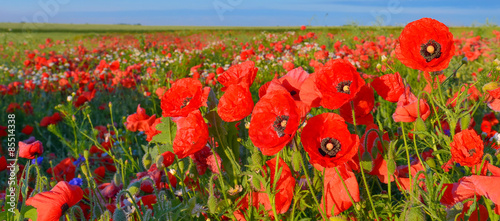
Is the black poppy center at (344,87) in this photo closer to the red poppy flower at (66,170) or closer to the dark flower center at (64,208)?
the dark flower center at (64,208)

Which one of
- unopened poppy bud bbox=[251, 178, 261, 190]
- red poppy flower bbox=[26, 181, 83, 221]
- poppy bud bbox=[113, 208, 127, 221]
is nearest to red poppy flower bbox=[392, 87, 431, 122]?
unopened poppy bud bbox=[251, 178, 261, 190]

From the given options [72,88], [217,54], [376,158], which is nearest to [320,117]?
[376,158]

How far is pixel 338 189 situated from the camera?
4.12 feet

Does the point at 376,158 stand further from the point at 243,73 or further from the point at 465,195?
the point at 243,73

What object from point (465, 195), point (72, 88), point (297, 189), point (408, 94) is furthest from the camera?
Answer: point (72, 88)

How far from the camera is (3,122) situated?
15.8 feet

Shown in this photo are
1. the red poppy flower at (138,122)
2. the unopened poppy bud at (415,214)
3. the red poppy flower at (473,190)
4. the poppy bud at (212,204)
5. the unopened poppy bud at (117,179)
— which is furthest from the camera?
the red poppy flower at (138,122)

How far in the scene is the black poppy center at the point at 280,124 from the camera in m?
1.15

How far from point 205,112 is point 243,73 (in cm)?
22

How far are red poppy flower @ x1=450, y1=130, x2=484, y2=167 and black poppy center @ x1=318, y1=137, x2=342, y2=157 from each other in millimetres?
439

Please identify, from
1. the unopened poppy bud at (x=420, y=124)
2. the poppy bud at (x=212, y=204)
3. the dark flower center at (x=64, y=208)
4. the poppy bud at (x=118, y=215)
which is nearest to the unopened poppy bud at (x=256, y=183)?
the poppy bud at (x=212, y=204)

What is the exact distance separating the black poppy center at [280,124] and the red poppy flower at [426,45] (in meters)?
0.49

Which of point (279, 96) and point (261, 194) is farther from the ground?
point (279, 96)

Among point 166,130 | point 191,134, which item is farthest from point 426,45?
point 166,130
